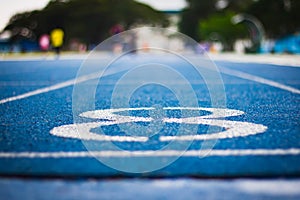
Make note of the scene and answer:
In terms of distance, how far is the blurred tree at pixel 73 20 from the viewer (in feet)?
277

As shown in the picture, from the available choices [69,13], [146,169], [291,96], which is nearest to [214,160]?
[146,169]

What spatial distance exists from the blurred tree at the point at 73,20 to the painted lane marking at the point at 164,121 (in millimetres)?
80270

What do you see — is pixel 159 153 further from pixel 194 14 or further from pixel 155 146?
pixel 194 14

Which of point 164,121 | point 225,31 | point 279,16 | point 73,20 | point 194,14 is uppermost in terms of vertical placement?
point 194,14

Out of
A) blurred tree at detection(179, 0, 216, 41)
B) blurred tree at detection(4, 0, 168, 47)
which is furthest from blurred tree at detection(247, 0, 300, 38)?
blurred tree at detection(179, 0, 216, 41)

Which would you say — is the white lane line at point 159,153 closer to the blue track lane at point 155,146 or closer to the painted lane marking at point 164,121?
the blue track lane at point 155,146

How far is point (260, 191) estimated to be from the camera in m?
1.83

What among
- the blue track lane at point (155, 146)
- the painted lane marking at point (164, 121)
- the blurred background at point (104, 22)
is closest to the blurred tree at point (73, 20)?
the blurred background at point (104, 22)

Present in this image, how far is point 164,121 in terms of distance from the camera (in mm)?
3590

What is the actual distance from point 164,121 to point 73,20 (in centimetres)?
8427

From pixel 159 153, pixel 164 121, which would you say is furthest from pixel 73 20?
pixel 159 153

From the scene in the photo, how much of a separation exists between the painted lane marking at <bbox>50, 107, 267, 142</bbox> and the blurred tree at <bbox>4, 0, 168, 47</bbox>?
80.3 meters

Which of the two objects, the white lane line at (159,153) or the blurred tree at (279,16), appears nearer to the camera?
the white lane line at (159,153)

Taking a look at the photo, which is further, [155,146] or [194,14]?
[194,14]
